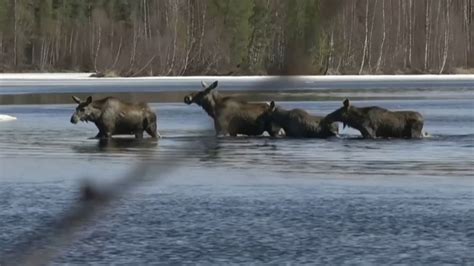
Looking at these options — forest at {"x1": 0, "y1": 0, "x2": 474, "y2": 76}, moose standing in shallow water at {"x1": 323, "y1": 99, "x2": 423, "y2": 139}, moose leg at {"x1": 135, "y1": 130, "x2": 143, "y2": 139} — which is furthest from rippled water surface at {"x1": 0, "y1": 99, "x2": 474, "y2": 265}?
forest at {"x1": 0, "y1": 0, "x2": 474, "y2": 76}

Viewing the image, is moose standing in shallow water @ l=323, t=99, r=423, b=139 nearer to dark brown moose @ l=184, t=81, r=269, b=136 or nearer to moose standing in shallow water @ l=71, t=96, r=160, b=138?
dark brown moose @ l=184, t=81, r=269, b=136

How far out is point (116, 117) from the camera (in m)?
26.8

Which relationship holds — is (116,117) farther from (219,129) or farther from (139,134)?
(219,129)

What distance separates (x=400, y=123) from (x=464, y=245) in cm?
1352

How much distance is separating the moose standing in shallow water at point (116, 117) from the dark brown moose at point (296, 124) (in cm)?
245

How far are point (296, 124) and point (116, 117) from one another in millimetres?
3837

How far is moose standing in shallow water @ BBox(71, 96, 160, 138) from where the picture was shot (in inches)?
1049

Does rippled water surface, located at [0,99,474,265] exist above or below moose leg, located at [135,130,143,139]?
above

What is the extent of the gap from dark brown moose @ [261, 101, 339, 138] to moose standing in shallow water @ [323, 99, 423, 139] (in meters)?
0.21

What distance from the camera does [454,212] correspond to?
14.5 metres

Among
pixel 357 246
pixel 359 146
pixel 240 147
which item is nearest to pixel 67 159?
pixel 240 147

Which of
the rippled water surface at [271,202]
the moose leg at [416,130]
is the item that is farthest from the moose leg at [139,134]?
the moose leg at [416,130]

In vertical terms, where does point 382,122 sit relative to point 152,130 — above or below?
above

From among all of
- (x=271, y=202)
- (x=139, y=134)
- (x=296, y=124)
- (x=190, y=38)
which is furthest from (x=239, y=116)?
(x=190, y=38)
